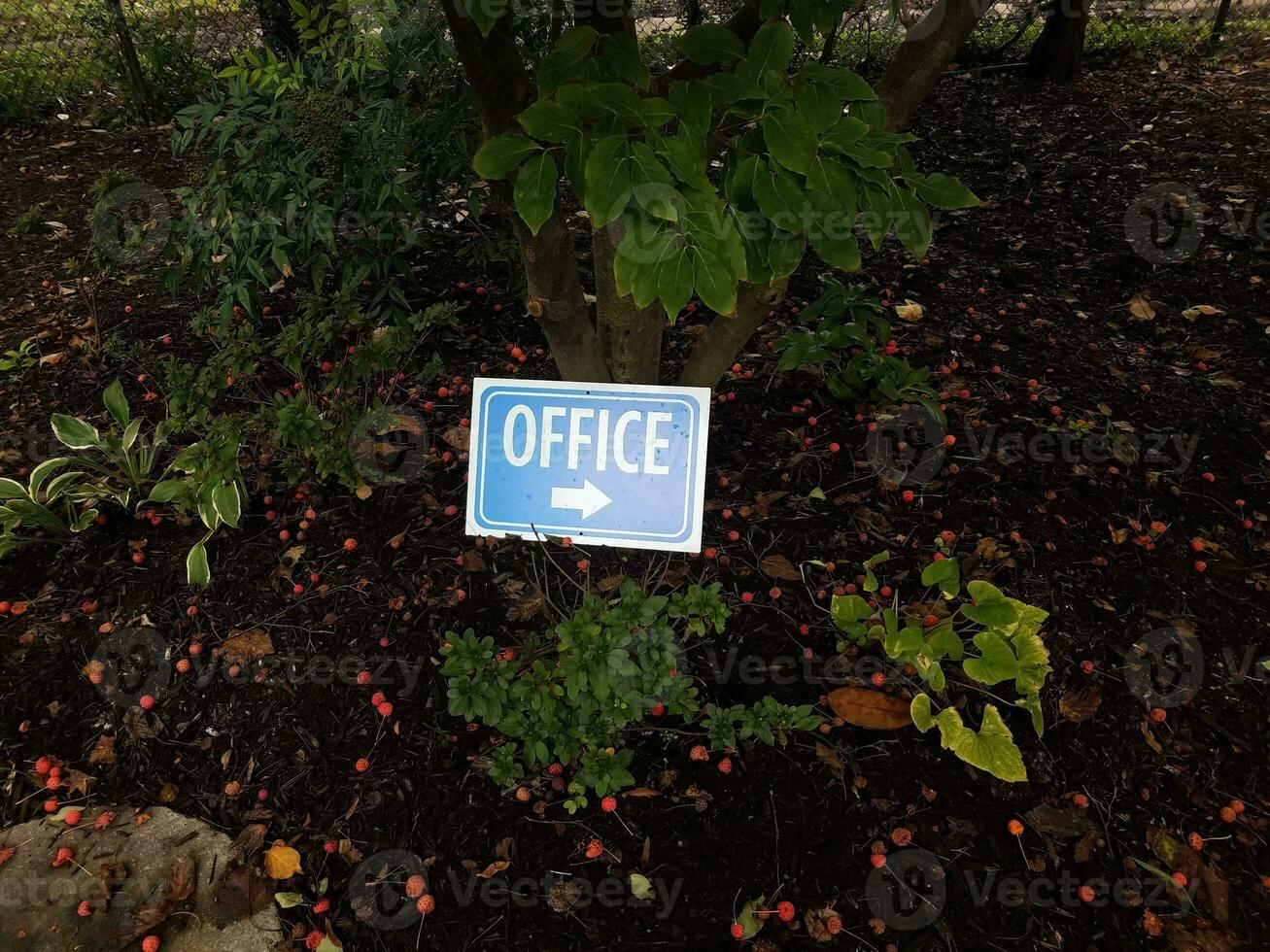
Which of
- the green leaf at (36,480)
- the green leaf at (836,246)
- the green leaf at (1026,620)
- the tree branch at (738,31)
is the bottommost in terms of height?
the green leaf at (1026,620)

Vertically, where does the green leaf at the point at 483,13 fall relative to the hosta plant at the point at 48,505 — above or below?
above

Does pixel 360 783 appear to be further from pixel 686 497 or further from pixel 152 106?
pixel 152 106

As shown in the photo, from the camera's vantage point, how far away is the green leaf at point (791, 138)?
3.52ft

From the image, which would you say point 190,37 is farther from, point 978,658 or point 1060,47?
point 978,658

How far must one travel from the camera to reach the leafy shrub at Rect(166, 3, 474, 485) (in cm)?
219

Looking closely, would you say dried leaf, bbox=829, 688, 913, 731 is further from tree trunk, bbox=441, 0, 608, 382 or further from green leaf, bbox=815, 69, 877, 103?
green leaf, bbox=815, 69, 877, 103

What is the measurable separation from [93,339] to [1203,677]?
3.84 m

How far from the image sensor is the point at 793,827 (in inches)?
63.8

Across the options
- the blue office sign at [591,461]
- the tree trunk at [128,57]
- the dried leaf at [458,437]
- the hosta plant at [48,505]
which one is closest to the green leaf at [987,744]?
the blue office sign at [591,461]

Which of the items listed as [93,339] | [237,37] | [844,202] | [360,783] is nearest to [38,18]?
[237,37]

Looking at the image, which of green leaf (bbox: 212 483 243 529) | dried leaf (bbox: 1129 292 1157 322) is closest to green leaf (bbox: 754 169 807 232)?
green leaf (bbox: 212 483 243 529)

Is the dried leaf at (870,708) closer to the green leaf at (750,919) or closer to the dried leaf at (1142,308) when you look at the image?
the green leaf at (750,919)

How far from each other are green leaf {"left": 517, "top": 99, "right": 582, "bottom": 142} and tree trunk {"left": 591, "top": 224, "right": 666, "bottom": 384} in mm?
765

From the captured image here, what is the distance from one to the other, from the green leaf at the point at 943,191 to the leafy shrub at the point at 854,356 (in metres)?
1.08
